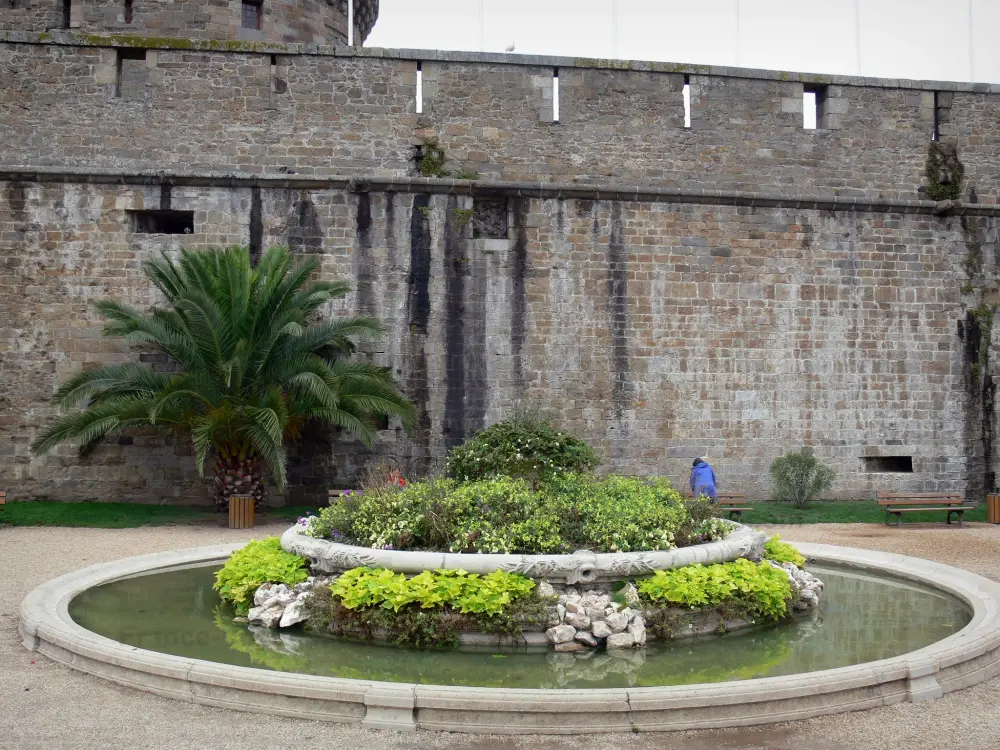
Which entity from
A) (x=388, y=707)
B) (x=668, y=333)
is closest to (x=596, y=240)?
(x=668, y=333)

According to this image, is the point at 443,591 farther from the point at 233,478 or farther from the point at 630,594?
the point at 233,478

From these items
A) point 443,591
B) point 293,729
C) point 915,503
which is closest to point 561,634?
point 443,591

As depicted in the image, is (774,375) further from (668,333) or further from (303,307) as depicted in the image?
(303,307)

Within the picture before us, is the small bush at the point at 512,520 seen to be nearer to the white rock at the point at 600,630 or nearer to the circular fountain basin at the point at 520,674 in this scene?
the white rock at the point at 600,630

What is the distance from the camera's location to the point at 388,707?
4.82 m

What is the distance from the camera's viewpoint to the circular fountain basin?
479 centimetres

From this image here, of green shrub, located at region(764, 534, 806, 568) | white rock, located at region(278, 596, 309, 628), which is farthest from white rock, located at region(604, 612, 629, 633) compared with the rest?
green shrub, located at region(764, 534, 806, 568)

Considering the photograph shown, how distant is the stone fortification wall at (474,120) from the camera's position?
49.1 feet

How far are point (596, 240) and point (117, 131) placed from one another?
25.0 feet

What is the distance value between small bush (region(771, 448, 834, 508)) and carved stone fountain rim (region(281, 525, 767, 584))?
8.66 meters

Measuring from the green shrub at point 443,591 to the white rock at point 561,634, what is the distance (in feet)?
0.94

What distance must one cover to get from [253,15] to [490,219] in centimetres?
653

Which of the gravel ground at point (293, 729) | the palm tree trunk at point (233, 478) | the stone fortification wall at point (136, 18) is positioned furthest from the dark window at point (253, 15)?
the gravel ground at point (293, 729)

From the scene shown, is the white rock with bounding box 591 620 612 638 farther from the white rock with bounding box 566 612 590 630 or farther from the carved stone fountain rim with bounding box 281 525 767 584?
the carved stone fountain rim with bounding box 281 525 767 584
